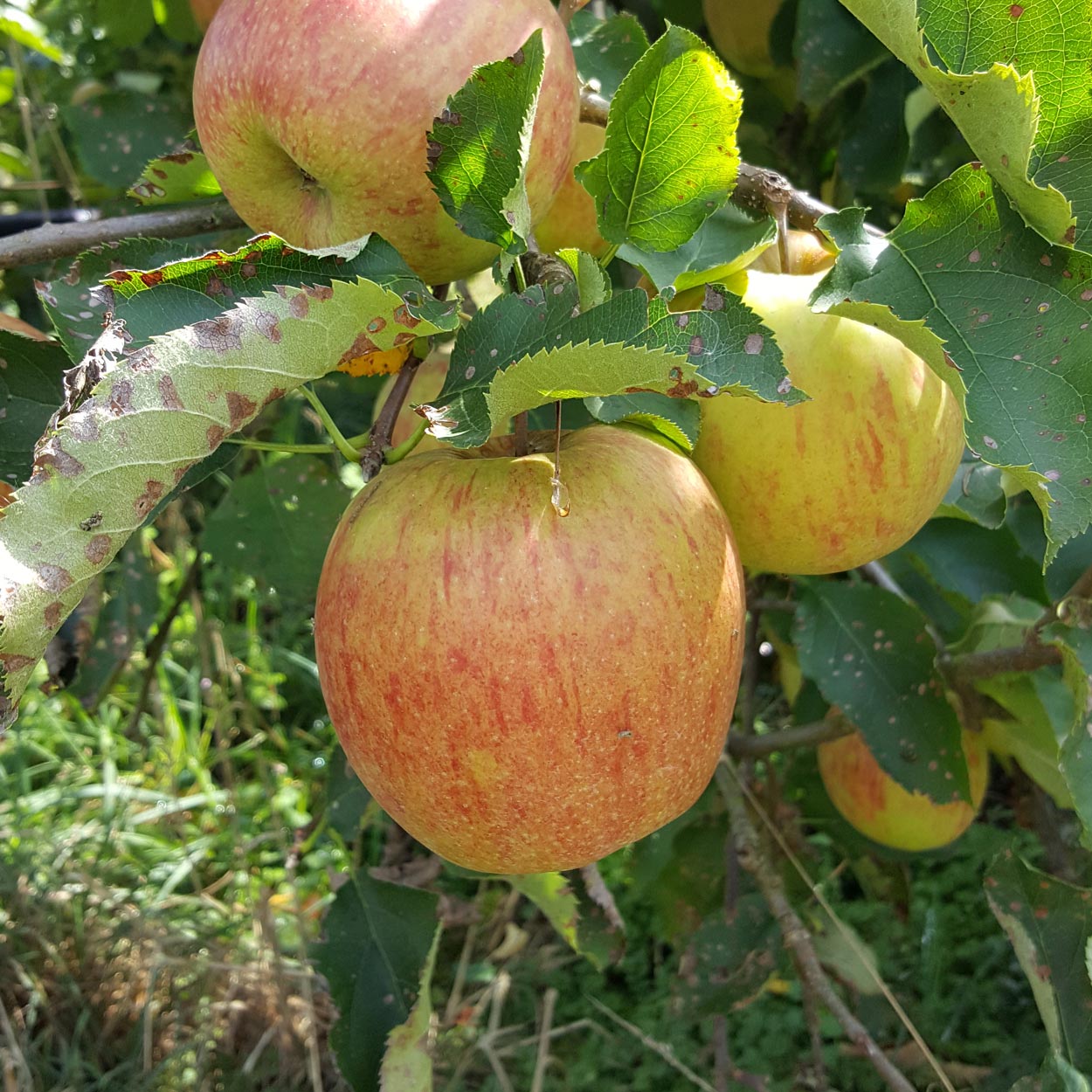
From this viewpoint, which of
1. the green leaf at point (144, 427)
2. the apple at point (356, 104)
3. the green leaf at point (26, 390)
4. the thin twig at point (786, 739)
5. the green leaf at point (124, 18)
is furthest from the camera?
the green leaf at point (124, 18)

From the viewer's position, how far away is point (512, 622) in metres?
0.60

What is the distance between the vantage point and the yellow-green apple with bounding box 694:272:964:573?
763mm

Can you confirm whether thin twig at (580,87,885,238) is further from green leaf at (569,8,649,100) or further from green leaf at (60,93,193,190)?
green leaf at (60,93,193,190)

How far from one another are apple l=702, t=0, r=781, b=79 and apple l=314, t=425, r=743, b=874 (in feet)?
3.48

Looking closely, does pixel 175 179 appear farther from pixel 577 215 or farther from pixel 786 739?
pixel 786 739

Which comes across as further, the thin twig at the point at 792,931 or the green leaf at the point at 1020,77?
the thin twig at the point at 792,931

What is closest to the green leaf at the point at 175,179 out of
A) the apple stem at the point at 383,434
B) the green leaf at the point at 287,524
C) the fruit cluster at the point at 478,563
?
the fruit cluster at the point at 478,563

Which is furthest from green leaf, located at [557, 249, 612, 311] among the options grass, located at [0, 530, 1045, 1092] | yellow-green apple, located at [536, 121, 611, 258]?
grass, located at [0, 530, 1045, 1092]

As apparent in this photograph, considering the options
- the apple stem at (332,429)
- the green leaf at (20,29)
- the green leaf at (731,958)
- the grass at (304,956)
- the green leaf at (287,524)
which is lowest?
the grass at (304,956)

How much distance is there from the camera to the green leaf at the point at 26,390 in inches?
29.9

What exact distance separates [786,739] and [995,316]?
741mm

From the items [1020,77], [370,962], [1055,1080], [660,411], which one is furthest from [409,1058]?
[1020,77]

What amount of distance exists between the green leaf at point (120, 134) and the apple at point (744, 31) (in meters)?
0.76

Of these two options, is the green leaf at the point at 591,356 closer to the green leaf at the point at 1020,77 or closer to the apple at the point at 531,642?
the apple at the point at 531,642
